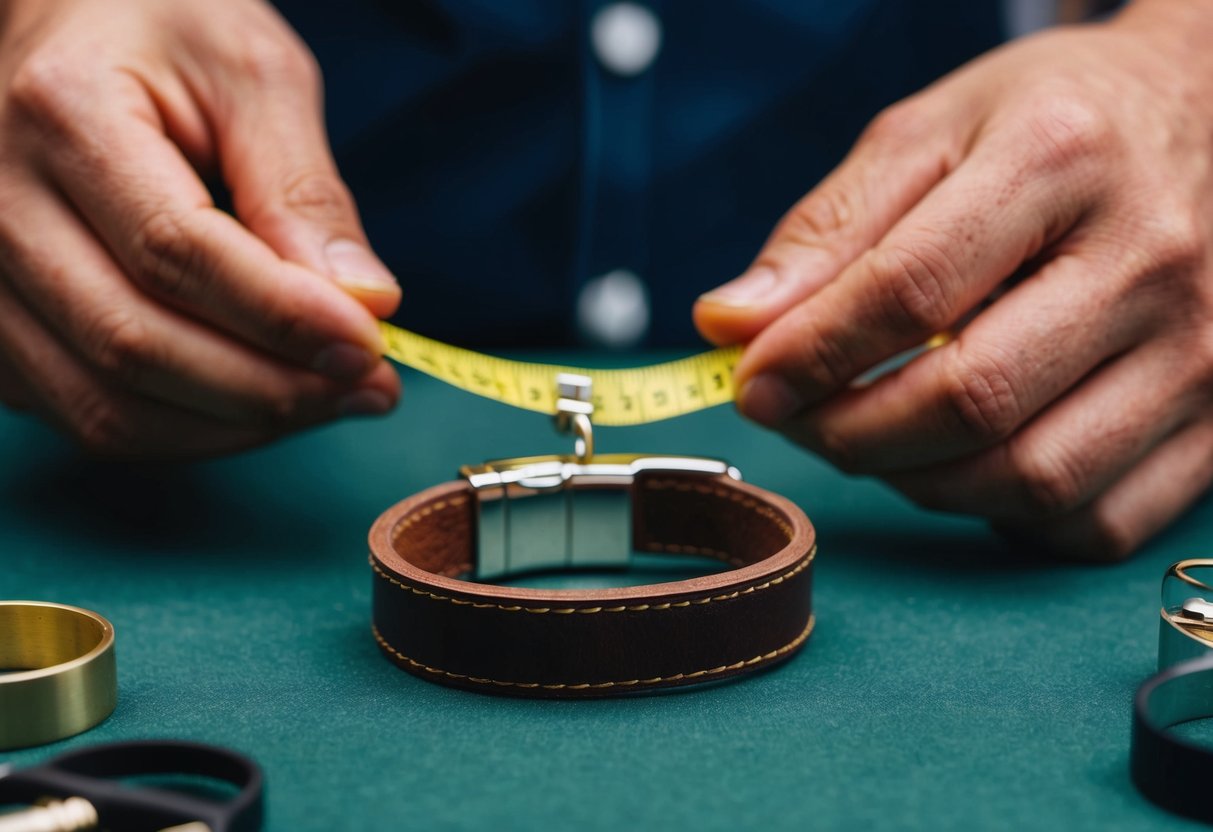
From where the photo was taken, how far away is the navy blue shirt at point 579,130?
10.4ft

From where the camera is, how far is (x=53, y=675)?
1.50 meters

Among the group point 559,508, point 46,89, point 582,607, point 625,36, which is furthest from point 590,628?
point 625,36

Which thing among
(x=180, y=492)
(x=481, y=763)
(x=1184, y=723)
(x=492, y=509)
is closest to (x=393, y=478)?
(x=180, y=492)

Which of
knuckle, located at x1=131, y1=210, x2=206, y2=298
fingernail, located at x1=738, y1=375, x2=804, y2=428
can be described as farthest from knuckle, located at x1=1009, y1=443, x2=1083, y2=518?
knuckle, located at x1=131, y1=210, x2=206, y2=298

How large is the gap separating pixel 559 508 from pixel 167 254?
712 mm

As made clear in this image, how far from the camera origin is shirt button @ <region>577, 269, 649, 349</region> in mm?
3338

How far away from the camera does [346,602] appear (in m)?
2.03

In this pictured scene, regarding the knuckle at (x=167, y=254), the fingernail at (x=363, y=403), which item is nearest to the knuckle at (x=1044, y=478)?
the fingernail at (x=363, y=403)

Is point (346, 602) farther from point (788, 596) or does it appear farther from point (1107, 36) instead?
point (1107, 36)

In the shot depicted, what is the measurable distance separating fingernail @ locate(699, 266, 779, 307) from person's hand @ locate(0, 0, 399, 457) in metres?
0.52

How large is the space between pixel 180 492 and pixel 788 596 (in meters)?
1.28

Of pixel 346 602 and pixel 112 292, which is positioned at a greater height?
pixel 112 292

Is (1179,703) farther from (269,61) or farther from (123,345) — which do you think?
(269,61)

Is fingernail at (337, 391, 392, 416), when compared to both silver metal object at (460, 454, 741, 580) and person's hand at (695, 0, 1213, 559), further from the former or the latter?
person's hand at (695, 0, 1213, 559)
